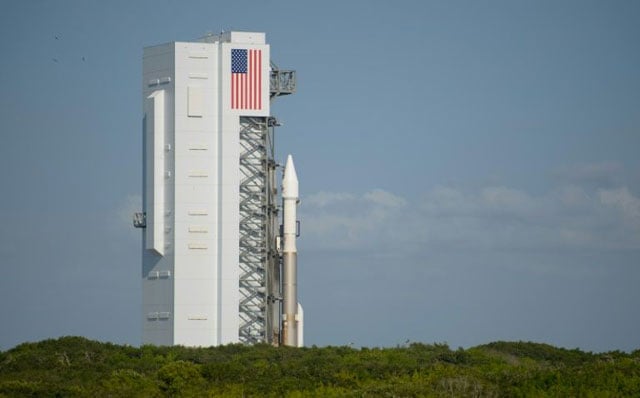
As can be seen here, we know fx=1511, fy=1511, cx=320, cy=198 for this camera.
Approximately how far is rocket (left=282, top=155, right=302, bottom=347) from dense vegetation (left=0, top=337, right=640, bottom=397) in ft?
10.6

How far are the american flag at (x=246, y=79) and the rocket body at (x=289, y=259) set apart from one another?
3759mm

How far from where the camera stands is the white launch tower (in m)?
76.8

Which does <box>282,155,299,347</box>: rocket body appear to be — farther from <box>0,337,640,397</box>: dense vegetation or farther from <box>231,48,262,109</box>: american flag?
<box>231,48,262,109</box>: american flag

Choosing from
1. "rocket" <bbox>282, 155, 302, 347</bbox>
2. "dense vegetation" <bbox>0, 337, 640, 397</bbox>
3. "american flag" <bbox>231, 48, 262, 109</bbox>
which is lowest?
"dense vegetation" <bbox>0, 337, 640, 397</bbox>

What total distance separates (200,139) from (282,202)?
5.81 m

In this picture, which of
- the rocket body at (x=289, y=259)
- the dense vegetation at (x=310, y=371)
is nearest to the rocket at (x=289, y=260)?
the rocket body at (x=289, y=259)

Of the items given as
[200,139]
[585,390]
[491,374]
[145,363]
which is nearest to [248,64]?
[200,139]

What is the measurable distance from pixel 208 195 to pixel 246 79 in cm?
639

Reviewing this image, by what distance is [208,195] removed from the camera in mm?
77250

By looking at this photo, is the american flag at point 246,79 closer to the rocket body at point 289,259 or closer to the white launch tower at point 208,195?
the white launch tower at point 208,195

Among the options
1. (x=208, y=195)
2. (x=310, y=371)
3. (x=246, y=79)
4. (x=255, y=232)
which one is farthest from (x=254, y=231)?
(x=310, y=371)

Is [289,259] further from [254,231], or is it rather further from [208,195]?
[208,195]

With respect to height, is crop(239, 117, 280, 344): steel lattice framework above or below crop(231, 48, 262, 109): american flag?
below

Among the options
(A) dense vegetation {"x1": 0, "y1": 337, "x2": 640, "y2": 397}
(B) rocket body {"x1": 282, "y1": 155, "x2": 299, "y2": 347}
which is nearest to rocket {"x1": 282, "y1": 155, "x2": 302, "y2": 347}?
(B) rocket body {"x1": 282, "y1": 155, "x2": 299, "y2": 347}
